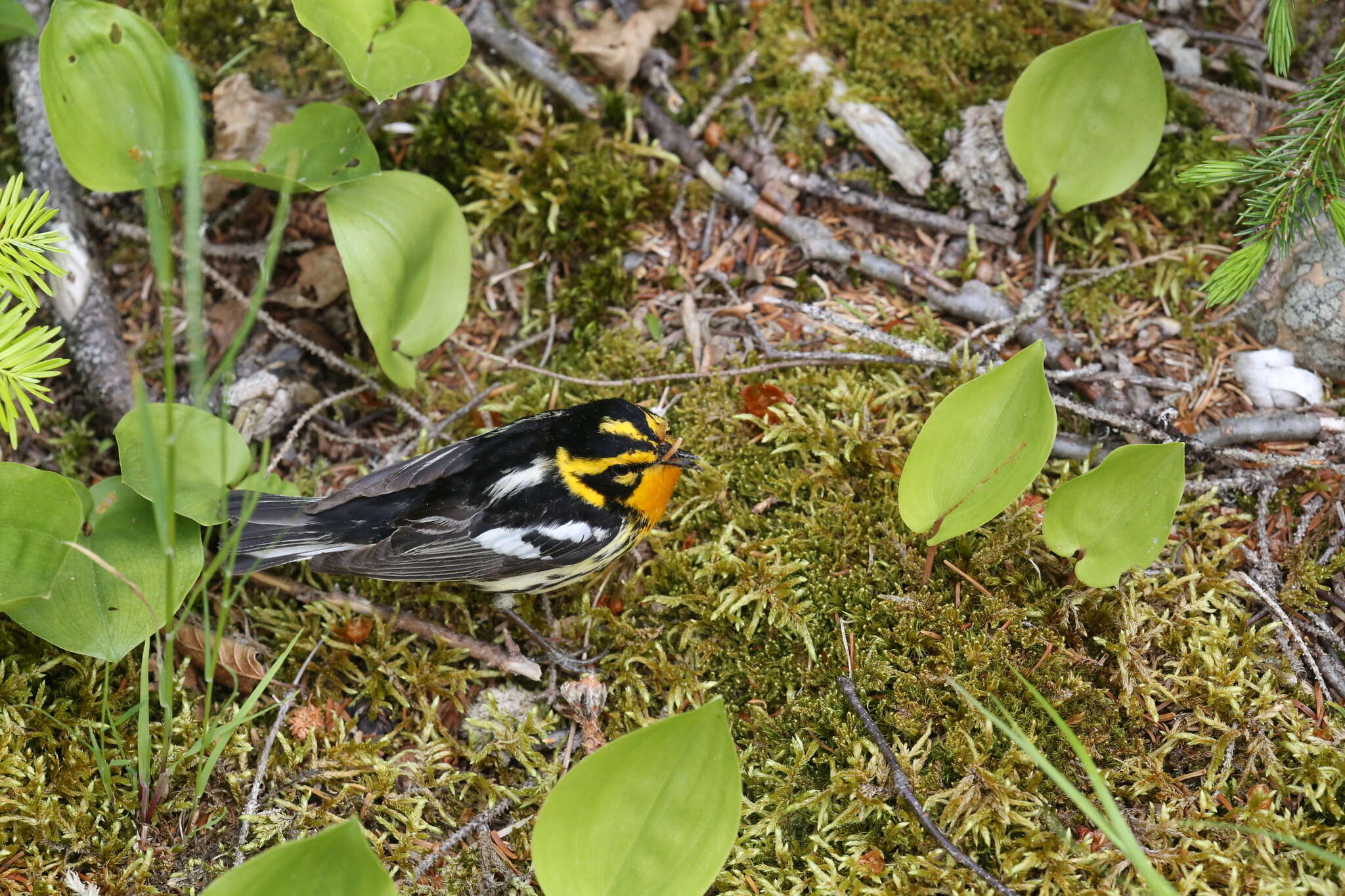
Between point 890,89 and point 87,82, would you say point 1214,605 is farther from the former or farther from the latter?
point 87,82

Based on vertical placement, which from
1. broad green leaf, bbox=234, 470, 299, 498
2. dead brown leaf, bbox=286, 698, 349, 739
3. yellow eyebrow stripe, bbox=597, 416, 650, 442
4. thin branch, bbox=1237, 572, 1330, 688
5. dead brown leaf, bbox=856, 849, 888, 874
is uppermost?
yellow eyebrow stripe, bbox=597, 416, 650, 442

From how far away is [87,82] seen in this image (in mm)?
Answer: 2373

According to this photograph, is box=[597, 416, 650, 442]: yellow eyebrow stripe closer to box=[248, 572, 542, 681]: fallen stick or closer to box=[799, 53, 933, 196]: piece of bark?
box=[248, 572, 542, 681]: fallen stick

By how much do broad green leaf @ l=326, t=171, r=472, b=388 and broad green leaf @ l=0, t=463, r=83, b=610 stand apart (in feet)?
2.73

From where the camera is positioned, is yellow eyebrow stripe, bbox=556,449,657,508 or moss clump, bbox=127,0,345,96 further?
moss clump, bbox=127,0,345,96

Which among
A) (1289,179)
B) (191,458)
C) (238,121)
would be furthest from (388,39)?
(1289,179)

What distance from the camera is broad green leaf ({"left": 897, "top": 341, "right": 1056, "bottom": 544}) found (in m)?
A: 2.02

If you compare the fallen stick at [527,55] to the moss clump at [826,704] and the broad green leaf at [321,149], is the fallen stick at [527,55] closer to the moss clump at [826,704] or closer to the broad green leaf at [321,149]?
the broad green leaf at [321,149]

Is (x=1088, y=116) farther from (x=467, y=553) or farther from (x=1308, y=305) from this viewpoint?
(x=467, y=553)

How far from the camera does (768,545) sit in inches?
100

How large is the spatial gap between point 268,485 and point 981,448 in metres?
1.89

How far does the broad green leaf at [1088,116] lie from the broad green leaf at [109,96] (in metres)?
2.26

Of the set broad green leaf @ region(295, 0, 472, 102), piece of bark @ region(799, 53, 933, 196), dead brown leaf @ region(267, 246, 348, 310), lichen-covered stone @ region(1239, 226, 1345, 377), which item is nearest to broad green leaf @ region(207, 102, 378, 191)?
broad green leaf @ region(295, 0, 472, 102)

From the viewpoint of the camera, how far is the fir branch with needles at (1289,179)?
219cm
